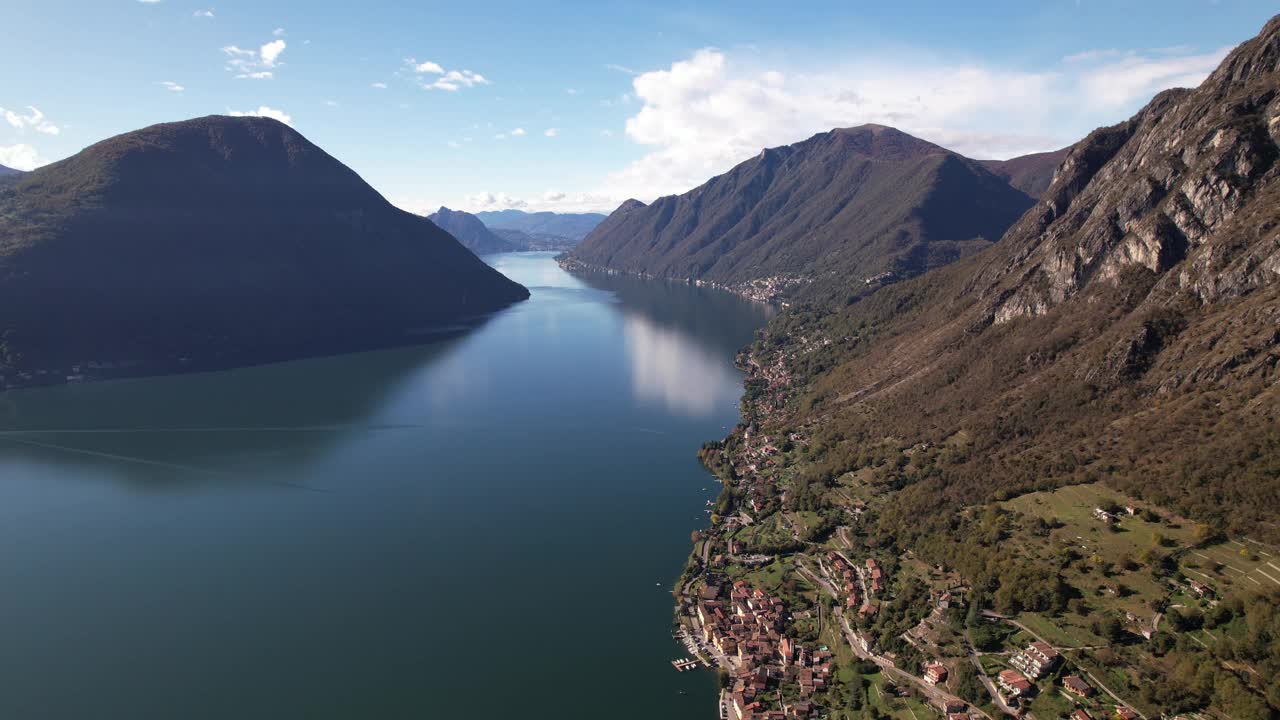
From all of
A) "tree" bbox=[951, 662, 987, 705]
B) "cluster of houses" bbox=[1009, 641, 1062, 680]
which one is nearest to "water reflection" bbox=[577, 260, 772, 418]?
"tree" bbox=[951, 662, 987, 705]

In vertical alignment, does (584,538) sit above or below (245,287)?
below

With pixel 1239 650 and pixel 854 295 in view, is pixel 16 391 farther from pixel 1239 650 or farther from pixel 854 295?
pixel 854 295

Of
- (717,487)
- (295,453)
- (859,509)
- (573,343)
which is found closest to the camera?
(859,509)

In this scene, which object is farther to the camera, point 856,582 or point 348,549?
point 348,549

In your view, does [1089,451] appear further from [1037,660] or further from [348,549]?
[348,549]

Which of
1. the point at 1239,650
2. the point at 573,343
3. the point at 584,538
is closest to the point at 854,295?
the point at 573,343

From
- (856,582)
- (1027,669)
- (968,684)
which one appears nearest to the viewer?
(968,684)

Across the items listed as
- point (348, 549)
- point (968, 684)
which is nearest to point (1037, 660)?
point (968, 684)

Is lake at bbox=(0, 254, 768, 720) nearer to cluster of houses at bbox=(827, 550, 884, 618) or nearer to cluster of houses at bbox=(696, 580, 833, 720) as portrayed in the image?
cluster of houses at bbox=(696, 580, 833, 720)
